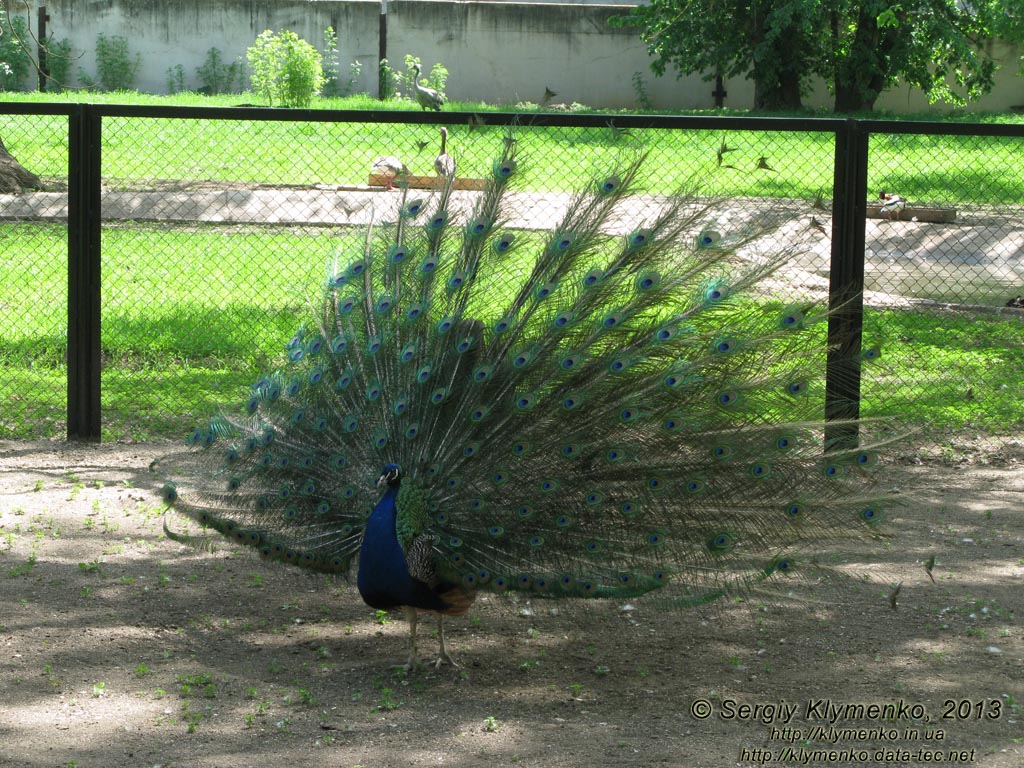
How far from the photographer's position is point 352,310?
195 inches

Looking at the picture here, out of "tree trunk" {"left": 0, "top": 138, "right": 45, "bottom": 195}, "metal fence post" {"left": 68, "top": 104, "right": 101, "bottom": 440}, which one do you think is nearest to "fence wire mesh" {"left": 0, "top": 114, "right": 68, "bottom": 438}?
"tree trunk" {"left": 0, "top": 138, "right": 45, "bottom": 195}

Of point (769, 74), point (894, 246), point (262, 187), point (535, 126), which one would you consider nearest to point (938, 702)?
point (535, 126)

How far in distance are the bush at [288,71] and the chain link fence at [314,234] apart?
2.01m

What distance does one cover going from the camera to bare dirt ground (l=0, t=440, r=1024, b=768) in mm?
4004

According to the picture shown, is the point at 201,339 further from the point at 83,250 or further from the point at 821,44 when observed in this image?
the point at 821,44

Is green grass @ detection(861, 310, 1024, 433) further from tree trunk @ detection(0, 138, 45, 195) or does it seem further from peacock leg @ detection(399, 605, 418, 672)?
tree trunk @ detection(0, 138, 45, 195)

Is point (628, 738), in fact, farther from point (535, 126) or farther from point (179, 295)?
point (179, 295)

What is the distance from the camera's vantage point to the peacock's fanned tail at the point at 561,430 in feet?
14.4

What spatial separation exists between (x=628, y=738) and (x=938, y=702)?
1194mm

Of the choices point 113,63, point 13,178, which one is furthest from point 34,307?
point 113,63

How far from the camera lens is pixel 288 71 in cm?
1956

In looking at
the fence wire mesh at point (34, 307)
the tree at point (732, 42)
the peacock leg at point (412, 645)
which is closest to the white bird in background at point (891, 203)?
the fence wire mesh at point (34, 307)

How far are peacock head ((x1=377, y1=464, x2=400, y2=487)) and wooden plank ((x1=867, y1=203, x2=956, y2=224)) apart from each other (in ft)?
34.2

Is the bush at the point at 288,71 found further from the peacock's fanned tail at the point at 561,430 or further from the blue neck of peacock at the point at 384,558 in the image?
the blue neck of peacock at the point at 384,558
